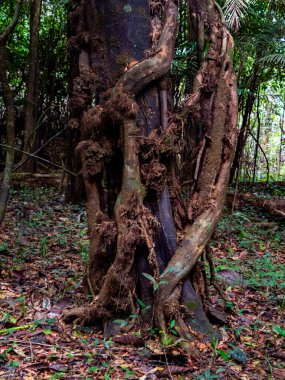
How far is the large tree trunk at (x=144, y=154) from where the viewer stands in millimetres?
3314

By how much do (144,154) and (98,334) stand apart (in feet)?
4.31

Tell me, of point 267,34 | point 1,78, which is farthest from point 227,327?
point 267,34

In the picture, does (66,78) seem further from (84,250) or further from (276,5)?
(84,250)

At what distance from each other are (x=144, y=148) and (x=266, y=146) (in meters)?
13.6

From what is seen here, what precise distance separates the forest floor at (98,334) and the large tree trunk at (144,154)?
213 millimetres

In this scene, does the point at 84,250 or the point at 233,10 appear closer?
the point at 84,250

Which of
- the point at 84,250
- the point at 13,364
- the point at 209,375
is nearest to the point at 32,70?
the point at 84,250

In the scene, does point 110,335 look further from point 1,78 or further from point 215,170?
point 1,78

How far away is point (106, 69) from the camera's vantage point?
11.9ft

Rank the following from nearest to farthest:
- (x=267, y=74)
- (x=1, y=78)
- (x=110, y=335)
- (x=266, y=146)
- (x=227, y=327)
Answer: (x=110, y=335), (x=227, y=327), (x=1, y=78), (x=267, y=74), (x=266, y=146)

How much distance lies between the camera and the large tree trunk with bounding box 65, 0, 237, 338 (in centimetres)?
331

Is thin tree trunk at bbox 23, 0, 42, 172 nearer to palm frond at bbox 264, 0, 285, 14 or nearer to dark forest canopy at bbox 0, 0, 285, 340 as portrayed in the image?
palm frond at bbox 264, 0, 285, 14

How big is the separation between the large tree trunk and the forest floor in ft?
0.70

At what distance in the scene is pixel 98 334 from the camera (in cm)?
334
